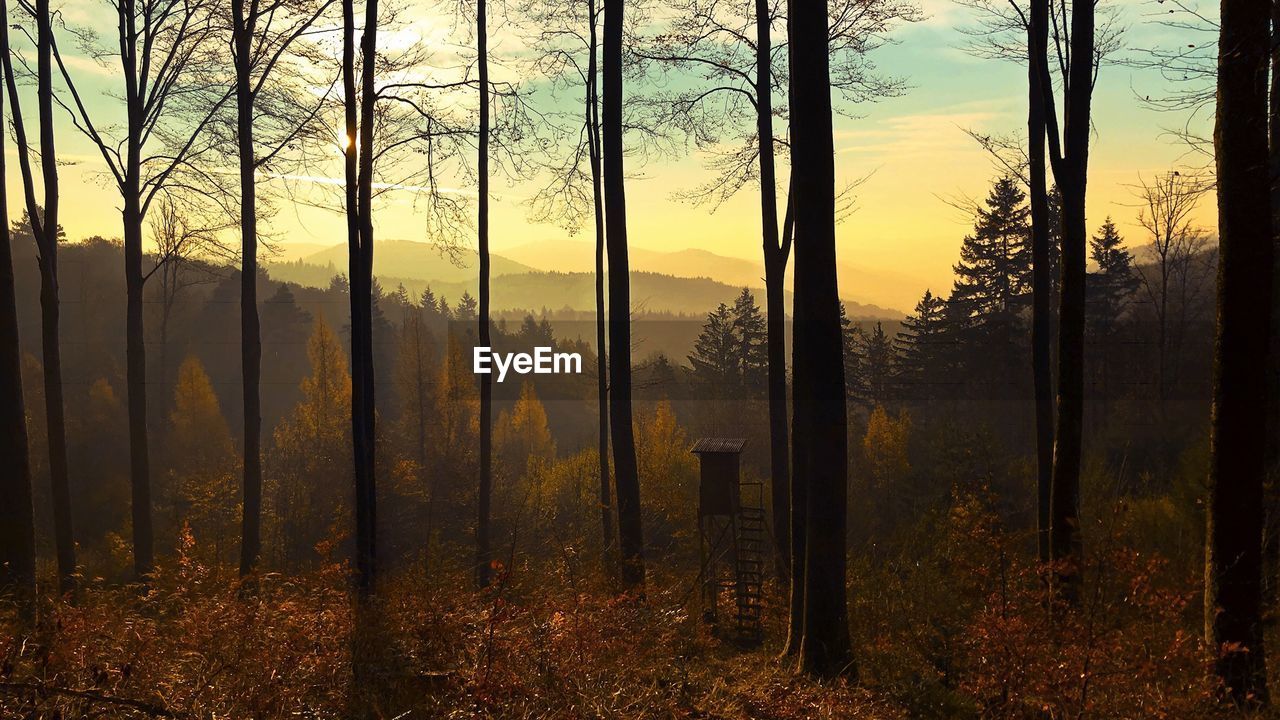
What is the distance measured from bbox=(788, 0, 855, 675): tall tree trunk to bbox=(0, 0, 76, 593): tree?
11.3 m

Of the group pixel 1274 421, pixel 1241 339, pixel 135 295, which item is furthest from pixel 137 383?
pixel 1274 421

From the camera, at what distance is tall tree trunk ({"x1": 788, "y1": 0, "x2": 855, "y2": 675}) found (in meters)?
7.88

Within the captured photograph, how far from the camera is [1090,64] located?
1020 centimetres

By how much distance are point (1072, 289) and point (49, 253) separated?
49.3 ft

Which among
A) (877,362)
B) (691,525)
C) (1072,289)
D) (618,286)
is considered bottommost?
(691,525)

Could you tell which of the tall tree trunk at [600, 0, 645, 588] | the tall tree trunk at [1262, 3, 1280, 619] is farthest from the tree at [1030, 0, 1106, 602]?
the tall tree trunk at [600, 0, 645, 588]

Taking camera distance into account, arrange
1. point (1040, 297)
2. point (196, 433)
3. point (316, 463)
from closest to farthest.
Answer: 1. point (1040, 297)
2. point (316, 463)
3. point (196, 433)

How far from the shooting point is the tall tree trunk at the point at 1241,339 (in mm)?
6488

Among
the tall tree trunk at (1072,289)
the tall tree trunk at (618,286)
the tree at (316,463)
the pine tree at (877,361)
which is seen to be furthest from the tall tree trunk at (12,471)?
the pine tree at (877,361)

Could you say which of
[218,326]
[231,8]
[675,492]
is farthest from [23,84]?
[218,326]

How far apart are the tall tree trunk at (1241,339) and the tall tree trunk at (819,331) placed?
3.03 meters

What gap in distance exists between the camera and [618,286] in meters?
12.6

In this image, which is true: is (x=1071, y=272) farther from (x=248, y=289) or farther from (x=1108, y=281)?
(x=1108, y=281)

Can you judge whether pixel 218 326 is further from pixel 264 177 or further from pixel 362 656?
pixel 362 656
